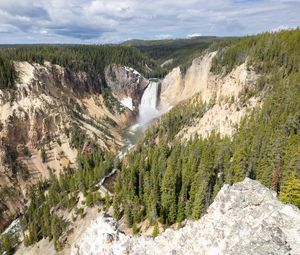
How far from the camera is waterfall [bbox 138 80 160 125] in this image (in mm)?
142750

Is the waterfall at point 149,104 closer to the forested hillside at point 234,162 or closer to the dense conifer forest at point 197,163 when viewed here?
the dense conifer forest at point 197,163

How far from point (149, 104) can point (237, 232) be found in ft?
423

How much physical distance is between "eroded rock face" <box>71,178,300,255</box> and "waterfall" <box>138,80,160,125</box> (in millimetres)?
111915

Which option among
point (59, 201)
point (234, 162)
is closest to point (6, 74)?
point (59, 201)

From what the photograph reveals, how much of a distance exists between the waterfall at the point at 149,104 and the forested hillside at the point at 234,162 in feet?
184

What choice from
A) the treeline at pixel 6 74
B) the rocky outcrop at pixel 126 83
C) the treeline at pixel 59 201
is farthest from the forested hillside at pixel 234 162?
the rocky outcrop at pixel 126 83

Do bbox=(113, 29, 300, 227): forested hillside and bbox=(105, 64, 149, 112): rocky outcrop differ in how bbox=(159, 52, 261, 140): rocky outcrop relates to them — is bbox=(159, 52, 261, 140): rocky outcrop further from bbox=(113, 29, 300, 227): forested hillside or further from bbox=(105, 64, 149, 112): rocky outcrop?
bbox=(105, 64, 149, 112): rocky outcrop

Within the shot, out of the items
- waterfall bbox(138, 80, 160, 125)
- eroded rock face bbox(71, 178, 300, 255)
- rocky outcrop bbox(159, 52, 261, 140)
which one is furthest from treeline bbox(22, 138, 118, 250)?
waterfall bbox(138, 80, 160, 125)

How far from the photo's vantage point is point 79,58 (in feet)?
471

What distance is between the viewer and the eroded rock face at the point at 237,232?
1938cm

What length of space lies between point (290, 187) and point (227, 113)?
5129cm

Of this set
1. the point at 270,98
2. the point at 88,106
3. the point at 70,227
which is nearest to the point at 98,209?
the point at 70,227

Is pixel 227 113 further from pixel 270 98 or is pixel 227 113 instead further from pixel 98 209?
pixel 98 209

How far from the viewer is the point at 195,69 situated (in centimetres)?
13538
